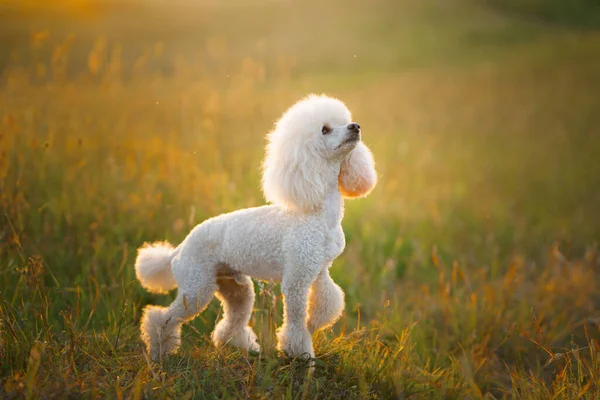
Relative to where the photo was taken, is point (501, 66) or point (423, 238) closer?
point (423, 238)

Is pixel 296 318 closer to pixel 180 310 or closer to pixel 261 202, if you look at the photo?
pixel 180 310

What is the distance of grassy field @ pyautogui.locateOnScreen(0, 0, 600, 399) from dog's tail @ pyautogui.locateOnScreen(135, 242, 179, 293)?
0.22 meters

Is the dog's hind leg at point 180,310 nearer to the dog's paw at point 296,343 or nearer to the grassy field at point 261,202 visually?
the grassy field at point 261,202

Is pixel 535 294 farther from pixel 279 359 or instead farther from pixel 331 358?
pixel 279 359

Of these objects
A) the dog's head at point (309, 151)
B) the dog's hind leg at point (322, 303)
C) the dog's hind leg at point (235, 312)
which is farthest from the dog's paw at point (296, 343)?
the dog's head at point (309, 151)

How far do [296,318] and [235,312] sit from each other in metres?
0.51

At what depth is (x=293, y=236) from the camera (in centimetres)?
256

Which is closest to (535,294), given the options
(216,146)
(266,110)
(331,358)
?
(331,358)

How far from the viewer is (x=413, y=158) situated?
27.8ft

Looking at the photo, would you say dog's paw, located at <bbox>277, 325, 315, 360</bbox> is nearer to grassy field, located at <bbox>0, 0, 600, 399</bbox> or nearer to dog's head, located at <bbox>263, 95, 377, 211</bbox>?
grassy field, located at <bbox>0, 0, 600, 399</bbox>

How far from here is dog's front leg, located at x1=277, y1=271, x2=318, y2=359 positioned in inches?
101

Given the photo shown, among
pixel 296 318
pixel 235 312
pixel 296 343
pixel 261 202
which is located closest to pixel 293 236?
pixel 296 318

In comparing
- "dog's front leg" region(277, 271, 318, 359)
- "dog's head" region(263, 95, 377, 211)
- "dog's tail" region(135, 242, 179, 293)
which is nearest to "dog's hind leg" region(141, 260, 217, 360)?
"dog's tail" region(135, 242, 179, 293)

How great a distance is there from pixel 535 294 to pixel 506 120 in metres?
6.73
